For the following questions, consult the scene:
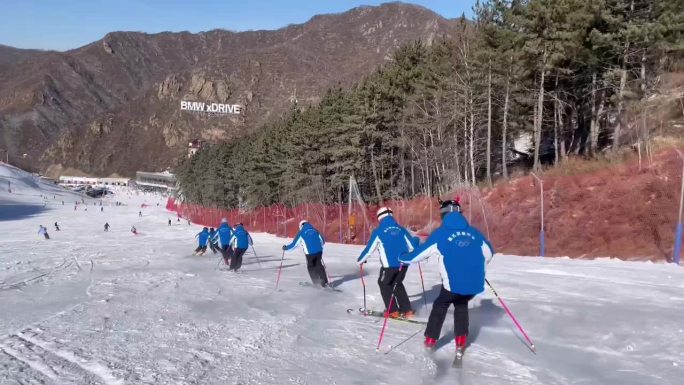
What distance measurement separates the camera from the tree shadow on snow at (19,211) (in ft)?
280

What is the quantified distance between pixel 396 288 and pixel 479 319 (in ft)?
4.36

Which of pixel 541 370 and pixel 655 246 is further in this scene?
pixel 655 246

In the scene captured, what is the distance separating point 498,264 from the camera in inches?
630

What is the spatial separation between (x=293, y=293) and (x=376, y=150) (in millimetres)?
35483

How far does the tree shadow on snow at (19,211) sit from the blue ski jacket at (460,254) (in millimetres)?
89324

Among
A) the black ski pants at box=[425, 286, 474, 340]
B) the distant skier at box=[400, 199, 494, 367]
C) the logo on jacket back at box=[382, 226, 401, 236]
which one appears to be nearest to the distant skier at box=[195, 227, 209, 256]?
the logo on jacket back at box=[382, 226, 401, 236]

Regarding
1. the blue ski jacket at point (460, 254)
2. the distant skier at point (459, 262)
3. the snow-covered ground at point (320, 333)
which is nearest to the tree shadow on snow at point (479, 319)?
the snow-covered ground at point (320, 333)

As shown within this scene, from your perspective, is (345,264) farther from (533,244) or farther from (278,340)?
(278,340)

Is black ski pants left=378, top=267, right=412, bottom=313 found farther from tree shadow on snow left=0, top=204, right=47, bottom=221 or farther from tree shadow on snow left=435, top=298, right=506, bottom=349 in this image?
tree shadow on snow left=0, top=204, right=47, bottom=221

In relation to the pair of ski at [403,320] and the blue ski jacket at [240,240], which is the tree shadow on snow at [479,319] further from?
the blue ski jacket at [240,240]

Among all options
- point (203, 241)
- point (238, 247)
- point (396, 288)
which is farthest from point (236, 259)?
point (396, 288)

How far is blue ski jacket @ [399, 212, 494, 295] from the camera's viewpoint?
6582 millimetres

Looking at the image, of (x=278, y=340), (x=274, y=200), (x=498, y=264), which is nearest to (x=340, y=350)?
(x=278, y=340)

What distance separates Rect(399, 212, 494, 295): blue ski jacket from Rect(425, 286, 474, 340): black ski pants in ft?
0.31
